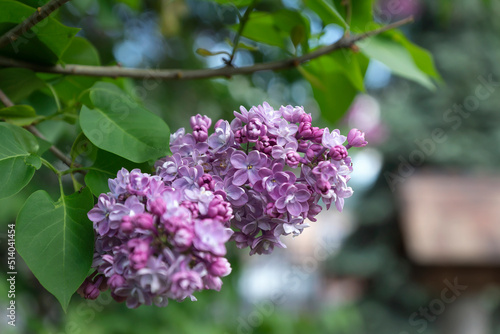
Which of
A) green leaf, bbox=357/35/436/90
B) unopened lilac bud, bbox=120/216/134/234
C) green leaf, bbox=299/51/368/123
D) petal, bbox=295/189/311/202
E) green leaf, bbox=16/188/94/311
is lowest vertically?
green leaf, bbox=299/51/368/123

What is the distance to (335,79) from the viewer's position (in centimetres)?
127

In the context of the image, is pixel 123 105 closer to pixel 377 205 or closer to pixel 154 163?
pixel 154 163

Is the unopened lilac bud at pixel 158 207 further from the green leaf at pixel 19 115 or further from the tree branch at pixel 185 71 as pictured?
the tree branch at pixel 185 71

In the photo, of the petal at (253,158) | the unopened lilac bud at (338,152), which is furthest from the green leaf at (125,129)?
the unopened lilac bud at (338,152)

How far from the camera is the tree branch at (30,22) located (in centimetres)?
71

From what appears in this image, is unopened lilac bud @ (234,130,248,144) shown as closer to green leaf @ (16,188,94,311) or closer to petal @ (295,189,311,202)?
petal @ (295,189,311,202)

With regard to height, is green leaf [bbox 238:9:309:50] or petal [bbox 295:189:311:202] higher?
petal [bbox 295:189:311:202]

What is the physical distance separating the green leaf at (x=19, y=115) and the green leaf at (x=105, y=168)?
165mm

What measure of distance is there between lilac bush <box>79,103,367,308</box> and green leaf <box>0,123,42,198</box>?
0.41ft

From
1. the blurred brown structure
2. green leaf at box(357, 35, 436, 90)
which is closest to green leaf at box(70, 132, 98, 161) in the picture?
green leaf at box(357, 35, 436, 90)

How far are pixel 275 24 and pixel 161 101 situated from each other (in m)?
1.83

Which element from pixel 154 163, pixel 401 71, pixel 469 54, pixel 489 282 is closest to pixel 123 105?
pixel 154 163

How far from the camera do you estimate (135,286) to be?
61 centimetres

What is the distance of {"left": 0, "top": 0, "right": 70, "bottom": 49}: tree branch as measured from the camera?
715mm
